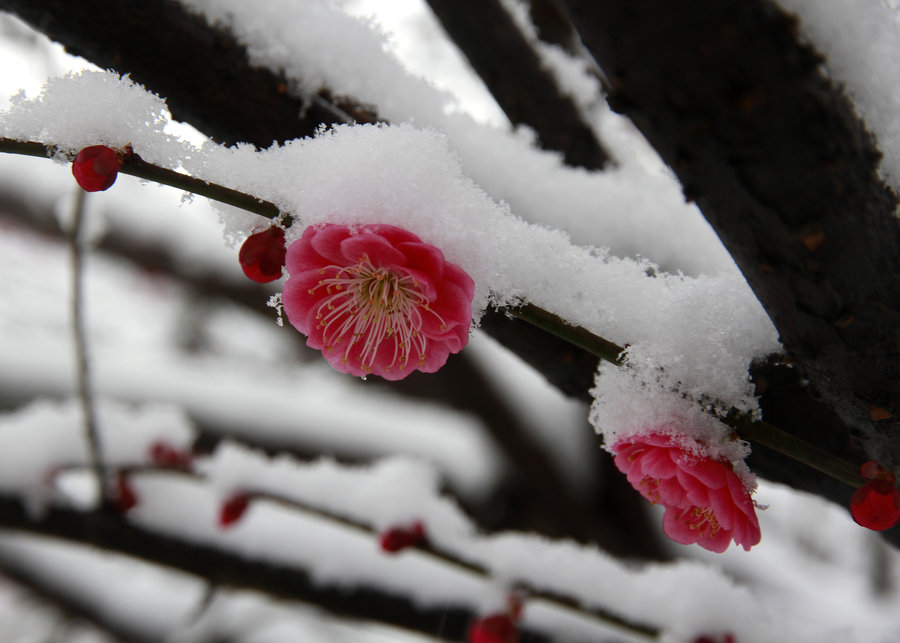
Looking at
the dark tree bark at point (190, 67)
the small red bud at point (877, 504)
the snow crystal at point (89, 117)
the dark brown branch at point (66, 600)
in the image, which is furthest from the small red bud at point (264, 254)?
the dark brown branch at point (66, 600)

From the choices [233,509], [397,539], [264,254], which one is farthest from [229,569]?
[264,254]

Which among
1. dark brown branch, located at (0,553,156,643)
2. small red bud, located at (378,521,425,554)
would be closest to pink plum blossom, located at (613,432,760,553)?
small red bud, located at (378,521,425,554)

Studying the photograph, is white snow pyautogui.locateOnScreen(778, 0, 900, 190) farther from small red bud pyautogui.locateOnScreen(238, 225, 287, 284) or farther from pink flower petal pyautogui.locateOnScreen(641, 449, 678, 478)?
small red bud pyautogui.locateOnScreen(238, 225, 287, 284)

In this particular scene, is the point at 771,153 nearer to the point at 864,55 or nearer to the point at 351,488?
the point at 864,55

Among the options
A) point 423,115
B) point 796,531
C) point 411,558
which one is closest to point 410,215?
point 423,115

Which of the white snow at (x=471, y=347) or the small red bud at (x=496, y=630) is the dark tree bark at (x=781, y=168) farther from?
the small red bud at (x=496, y=630)
